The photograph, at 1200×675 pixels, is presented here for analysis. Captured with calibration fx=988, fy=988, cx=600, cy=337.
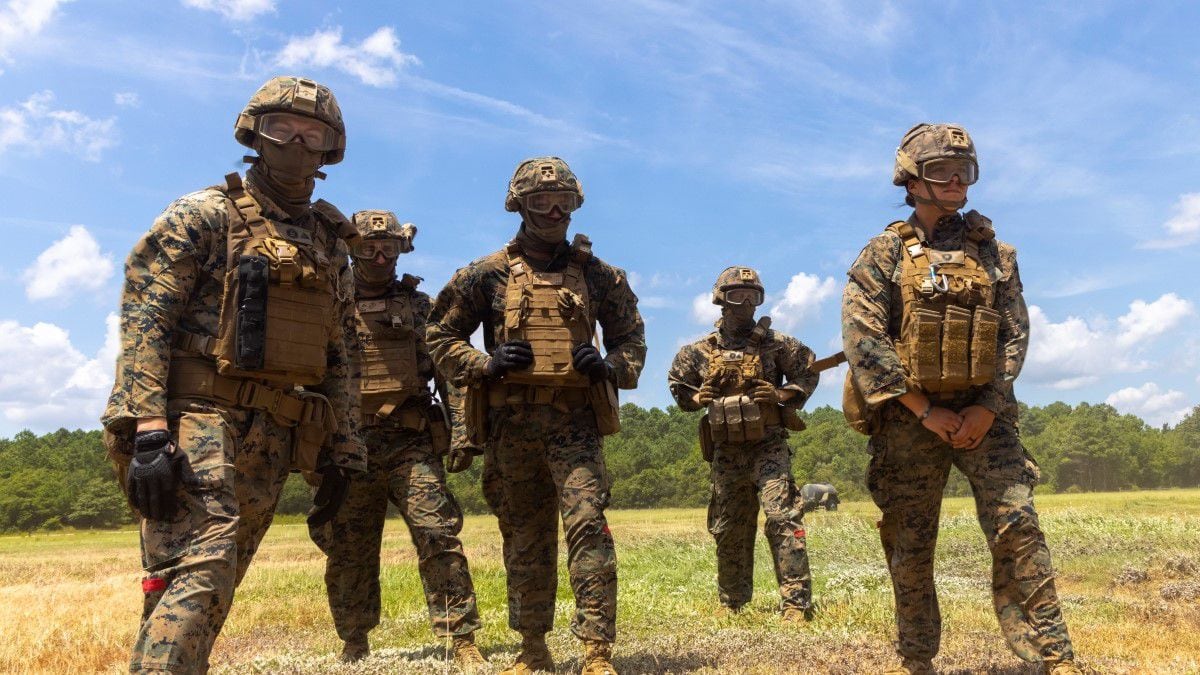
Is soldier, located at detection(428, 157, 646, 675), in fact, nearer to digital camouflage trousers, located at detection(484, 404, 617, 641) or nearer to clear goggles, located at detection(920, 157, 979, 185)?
digital camouflage trousers, located at detection(484, 404, 617, 641)

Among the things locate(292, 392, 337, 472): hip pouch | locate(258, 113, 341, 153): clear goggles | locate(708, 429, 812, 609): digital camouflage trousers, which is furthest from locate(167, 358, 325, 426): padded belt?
locate(708, 429, 812, 609): digital camouflage trousers

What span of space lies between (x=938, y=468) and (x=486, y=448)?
2967 millimetres

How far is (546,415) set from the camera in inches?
253

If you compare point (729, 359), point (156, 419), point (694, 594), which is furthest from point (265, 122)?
point (694, 594)

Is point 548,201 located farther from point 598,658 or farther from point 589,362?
point 598,658

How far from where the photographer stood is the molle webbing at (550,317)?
632 cm

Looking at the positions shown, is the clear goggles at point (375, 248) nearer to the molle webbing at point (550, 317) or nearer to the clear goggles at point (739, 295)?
the molle webbing at point (550, 317)

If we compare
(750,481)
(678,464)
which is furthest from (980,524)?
(678,464)

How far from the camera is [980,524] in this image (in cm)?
571

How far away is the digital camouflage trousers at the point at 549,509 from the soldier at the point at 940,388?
66.3 inches

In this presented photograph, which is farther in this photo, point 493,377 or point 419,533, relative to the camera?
point 419,533

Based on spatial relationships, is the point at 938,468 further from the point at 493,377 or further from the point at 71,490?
the point at 71,490

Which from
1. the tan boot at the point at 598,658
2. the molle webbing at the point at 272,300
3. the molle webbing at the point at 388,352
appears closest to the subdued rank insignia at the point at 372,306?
the molle webbing at the point at 388,352

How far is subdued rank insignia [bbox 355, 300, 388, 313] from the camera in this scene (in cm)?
812
